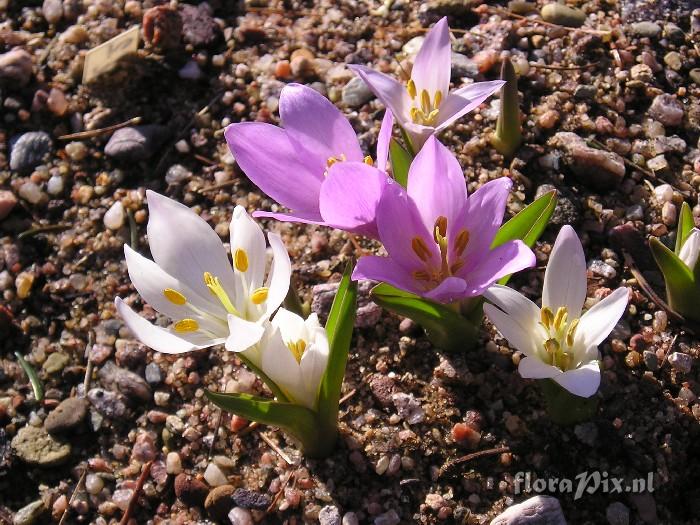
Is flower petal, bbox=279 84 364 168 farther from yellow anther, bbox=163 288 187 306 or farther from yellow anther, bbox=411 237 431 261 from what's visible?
yellow anther, bbox=163 288 187 306

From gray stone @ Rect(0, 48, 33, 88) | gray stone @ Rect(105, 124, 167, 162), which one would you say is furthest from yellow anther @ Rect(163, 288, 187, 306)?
gray stone @ Rect(0, 48, 33, 88)

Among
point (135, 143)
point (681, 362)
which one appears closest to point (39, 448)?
point (135, 143)

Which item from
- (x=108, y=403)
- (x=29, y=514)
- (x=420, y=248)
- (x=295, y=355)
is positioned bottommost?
(x=29, y=514)

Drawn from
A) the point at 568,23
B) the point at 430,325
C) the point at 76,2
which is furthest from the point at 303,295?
the point at 76,2

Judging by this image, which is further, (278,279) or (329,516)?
(329,516)

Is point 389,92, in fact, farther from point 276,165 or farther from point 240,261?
point 240,261

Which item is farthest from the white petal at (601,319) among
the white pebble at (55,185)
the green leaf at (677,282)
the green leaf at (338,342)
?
the white pebble at (55,185)

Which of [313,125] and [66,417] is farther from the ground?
[313,125]

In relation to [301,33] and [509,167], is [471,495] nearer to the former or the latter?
[509,167]
